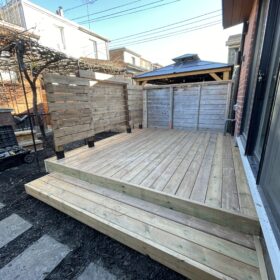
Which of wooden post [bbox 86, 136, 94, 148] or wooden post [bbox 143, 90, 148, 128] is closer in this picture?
wooden post [bbox 86, 136, 94, 148]

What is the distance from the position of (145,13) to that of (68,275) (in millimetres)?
13435

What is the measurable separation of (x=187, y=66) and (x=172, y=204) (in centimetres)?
604

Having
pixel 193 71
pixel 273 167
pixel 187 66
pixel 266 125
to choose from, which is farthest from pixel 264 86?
pixel 187 66

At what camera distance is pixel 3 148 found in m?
3.66

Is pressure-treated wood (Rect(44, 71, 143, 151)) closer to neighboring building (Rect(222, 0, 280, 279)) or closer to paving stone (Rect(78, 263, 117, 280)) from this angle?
paving stone (Rect(78, 263, 117, 280))

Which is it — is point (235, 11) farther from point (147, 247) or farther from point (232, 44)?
point (232, 44)

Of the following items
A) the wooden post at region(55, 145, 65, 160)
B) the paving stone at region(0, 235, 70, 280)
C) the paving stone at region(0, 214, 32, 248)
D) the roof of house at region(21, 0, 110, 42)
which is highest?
the roof of house at region(21, 0, 110, 42)

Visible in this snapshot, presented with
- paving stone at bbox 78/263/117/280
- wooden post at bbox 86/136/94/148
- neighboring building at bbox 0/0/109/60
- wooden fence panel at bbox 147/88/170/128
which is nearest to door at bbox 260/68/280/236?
paving stone at bbox 78/263/117/280

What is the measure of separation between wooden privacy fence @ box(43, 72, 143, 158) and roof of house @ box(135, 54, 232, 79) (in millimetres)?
1934

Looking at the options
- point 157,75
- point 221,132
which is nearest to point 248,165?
point 221,132

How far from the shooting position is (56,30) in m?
9.76

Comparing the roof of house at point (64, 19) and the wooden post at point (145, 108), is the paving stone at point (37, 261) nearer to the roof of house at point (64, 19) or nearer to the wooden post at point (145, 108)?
the wooden post at point (145, 108)

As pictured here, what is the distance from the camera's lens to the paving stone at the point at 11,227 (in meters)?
1.76

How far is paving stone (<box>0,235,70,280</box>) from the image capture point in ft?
4.49
